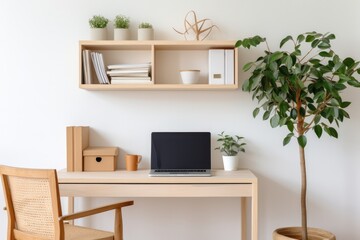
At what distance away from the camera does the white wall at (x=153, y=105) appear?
3424mm

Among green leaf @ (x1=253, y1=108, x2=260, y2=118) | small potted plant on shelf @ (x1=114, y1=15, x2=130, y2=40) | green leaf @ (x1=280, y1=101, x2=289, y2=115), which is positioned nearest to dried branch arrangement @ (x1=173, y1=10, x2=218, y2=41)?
small potted plant on shelf @ (x1=114, y1=15, x2=130, y2=40)

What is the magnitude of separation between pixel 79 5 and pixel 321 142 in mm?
2063

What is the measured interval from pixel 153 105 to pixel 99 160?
1.88ft

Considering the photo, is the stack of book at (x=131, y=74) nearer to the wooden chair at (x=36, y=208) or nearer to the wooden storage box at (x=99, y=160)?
the wooden storage box at (x=99, y=160)

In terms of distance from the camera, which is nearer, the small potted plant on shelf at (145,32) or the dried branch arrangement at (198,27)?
the small potted plant on shelf at (145,32)

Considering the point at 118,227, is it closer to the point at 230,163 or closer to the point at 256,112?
the point at 230,163

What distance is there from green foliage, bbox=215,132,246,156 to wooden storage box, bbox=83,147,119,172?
2.53ft

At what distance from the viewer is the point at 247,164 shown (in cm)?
342

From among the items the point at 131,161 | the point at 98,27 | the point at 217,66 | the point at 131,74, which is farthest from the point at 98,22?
the point at 131,161

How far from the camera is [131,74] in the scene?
10.6 ft

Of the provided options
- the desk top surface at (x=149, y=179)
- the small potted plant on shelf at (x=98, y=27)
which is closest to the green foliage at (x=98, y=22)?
the small potted plant on shelf at (x=98, y=27)

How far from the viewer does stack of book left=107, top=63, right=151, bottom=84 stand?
3225 millimetres

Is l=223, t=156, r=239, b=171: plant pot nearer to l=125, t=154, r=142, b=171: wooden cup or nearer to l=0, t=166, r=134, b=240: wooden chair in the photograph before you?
l=125, t=154, r=142, b=171: wooden cup

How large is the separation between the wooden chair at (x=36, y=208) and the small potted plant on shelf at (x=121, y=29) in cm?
129
